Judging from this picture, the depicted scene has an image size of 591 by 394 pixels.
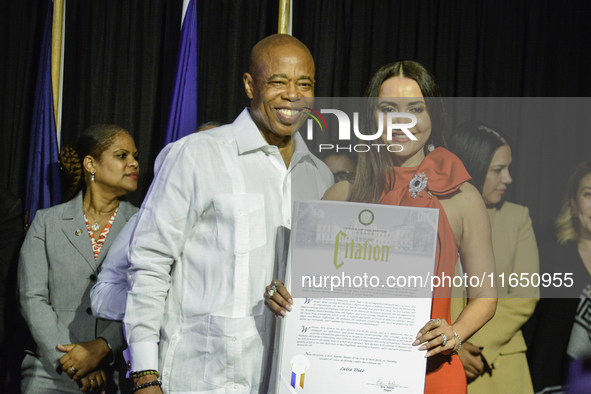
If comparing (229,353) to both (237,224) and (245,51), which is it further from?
(245,51)

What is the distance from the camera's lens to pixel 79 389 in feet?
7.59

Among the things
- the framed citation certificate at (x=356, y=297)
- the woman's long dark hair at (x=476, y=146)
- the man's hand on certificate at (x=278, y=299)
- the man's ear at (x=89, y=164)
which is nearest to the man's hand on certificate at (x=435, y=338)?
the framed citation certificate at (x=356, y=297)

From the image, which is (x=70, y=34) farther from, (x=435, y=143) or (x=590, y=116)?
(x=590, y=116)

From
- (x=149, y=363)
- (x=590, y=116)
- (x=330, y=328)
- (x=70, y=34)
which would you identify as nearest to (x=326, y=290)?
(x=330, y=328)

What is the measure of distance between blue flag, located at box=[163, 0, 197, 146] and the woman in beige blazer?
153 centimetres

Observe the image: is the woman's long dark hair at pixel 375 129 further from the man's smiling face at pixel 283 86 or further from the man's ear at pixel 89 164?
the man's ear at pixel 89 164

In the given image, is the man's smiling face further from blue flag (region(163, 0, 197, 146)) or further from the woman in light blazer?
blue flag (region(163, 0, 197, 146))

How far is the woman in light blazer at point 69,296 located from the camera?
228 centimetres

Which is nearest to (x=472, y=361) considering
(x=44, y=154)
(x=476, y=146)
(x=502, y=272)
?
(x=502, y=272)

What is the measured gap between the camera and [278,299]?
60.1 inches

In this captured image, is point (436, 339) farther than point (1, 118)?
No

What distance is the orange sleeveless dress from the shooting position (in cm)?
156

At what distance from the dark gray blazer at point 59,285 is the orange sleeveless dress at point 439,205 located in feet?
4.81

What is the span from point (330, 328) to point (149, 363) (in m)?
0.55
